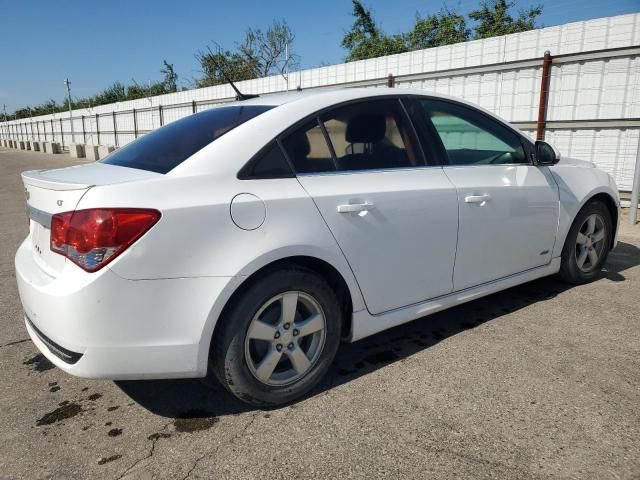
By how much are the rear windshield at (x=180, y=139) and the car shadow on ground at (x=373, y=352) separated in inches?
46.0

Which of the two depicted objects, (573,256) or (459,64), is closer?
(573,256)


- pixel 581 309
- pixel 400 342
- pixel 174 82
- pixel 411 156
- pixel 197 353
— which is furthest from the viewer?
pixel 174 82

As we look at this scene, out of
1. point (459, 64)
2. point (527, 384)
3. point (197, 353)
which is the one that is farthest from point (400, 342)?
point (459, 64)

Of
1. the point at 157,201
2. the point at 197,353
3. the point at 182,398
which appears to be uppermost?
the point at 157,201

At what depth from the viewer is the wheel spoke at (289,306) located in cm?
239

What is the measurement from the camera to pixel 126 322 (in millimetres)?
2059

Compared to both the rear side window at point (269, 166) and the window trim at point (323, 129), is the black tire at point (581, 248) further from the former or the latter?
the rear side window at point (269, 166)

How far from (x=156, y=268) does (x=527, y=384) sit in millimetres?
2021

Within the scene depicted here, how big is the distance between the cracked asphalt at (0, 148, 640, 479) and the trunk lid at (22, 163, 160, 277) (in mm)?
801

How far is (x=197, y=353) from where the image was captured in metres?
2.18

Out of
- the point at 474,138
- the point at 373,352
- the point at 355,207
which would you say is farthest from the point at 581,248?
the point at 355,207

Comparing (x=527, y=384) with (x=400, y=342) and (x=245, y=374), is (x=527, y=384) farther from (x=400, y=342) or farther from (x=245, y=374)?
(x=245, y=374)

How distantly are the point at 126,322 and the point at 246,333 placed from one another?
0.53 metres

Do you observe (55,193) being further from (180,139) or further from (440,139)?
(440,139)
